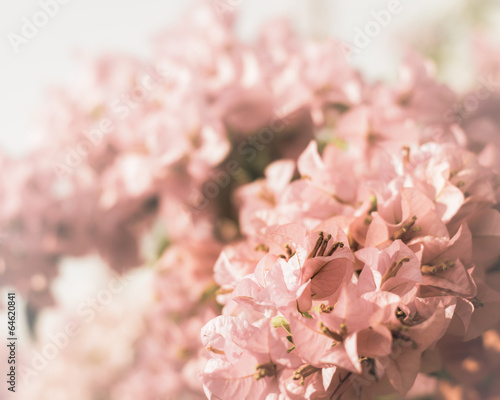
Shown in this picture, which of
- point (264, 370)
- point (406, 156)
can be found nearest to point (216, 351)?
point (264, 370)

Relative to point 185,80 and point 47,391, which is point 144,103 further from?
point 47,391

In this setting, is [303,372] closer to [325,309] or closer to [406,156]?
[325,309]

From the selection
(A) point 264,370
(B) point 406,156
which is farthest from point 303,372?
(B) point 406,156

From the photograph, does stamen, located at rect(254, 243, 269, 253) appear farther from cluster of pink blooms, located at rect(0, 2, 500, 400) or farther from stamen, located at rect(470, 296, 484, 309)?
stamen, located at rect(470, 296, 484, 309)

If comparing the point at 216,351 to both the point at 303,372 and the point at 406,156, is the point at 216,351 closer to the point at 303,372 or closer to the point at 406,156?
the point at 303,372

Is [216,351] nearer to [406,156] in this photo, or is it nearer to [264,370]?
[264,370]

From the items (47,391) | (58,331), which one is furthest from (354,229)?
(47,391)

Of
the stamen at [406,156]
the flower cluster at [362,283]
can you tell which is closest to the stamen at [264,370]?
the flower cluster at [362,283]
